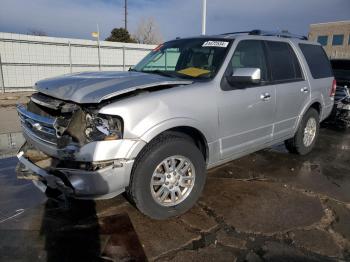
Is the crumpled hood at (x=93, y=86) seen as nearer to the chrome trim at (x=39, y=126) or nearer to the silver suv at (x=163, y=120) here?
the silver suv at (x=163, y=120)

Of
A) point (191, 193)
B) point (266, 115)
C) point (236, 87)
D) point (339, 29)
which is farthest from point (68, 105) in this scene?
point (339, 29)

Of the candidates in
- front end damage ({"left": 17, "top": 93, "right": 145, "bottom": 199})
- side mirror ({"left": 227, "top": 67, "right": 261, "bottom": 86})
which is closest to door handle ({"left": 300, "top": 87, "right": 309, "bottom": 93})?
side mirror ({"left": 227, "top": 67, "right": 261, "bottom": 86})

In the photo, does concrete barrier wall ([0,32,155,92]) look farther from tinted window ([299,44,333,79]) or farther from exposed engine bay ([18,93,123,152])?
tinted window ([299,44,333,79])

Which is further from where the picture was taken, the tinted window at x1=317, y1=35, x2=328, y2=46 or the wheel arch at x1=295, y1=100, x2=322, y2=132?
the tinted window at x1=317, y1=35, x2=328, y2=46

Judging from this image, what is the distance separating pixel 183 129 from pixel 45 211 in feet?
5.82

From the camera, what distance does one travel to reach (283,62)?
4.77 m

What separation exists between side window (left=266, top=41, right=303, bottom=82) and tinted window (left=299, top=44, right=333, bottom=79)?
418 millimetres

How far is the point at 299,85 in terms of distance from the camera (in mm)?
4984

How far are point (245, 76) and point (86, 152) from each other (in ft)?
6.32

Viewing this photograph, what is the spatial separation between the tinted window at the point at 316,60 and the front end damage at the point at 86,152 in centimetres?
370

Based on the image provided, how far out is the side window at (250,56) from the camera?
157 inches

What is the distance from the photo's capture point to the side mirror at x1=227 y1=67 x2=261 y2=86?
3.59 meters

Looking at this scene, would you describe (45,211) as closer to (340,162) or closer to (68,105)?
(68,105)

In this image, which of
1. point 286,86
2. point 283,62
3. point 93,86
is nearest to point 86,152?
point 93,86
